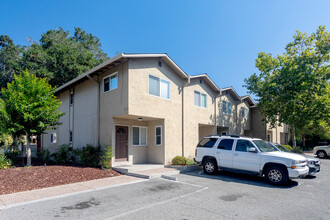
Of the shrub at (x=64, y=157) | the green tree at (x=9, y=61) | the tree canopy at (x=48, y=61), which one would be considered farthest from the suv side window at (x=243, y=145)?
the green tree at (x=9, y=61)

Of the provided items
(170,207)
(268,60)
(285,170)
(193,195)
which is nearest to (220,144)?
(285,170)

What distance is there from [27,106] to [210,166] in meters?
9.87

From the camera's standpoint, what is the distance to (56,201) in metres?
7.11

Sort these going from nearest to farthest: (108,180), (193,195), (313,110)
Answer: (193,195) < (108,180) < (313,110)

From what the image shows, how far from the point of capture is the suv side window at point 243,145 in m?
10.1

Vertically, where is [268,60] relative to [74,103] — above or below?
above

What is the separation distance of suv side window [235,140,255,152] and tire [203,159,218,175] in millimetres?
1373

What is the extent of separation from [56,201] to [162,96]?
8408 millimetres

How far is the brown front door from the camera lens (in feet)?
44.4

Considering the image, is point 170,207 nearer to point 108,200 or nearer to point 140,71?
point 108,200

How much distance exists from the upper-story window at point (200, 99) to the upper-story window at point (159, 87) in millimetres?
3345

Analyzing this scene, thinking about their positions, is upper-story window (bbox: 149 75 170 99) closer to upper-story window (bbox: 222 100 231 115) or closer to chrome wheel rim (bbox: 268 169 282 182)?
chrome wheel rim (bbox: 268 169 282 182)

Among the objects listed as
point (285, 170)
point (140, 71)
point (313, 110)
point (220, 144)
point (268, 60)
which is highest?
point (268, 60)

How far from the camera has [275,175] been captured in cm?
907
